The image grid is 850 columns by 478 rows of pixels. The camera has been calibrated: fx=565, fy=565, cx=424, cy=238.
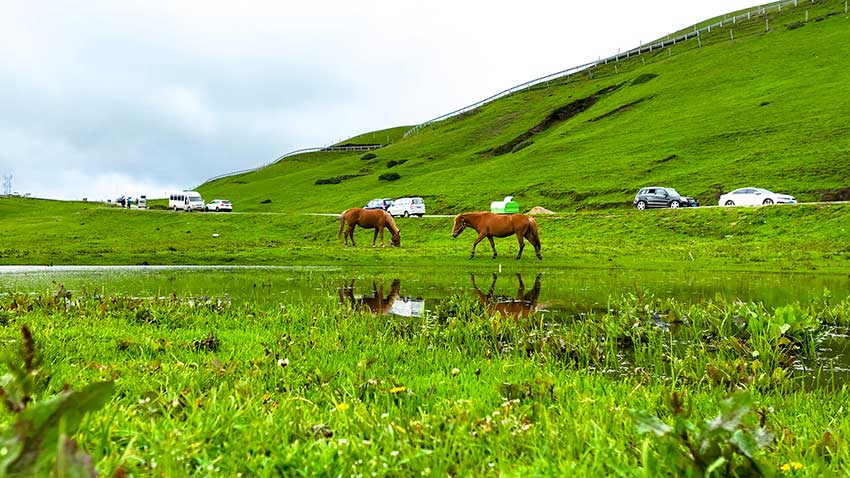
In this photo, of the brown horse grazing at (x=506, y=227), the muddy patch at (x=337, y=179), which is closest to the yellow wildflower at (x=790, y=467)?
the brown horse grazing at (x=506, y=227)

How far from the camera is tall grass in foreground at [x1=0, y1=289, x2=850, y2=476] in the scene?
291cm

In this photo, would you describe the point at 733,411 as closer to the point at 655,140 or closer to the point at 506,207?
the point at 506,207

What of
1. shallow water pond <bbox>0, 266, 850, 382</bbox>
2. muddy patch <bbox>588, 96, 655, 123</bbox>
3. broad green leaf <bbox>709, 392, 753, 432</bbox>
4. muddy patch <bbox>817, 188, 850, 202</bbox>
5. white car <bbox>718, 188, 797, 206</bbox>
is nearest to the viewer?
broad green leaf <bbox>709, 392, 753, 432</bbox>

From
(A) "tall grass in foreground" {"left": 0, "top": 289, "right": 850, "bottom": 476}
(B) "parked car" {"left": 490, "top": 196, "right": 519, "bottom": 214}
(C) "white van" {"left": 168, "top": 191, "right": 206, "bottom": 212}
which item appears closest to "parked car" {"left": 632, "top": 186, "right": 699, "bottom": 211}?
(B) "parked car" {"left": 490, "top": 196, "right": 519, "bottom": 214}

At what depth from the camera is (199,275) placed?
757 inches

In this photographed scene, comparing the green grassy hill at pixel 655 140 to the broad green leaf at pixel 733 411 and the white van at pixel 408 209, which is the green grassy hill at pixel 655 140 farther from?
the broad green leaf at pixel 733 411

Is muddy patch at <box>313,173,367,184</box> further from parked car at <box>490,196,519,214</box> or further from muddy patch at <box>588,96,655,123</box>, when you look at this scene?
parked car at <box>490,196,519,214</box>

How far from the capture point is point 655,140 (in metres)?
67.9

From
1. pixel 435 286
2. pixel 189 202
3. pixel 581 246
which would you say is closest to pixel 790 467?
pixel 435 286

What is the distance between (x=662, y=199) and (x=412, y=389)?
145 ft

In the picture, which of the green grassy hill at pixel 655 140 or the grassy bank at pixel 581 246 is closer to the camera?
the grassy bank at pixel 581 246

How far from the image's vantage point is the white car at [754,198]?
133 feet

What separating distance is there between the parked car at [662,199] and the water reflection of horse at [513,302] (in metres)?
31.9

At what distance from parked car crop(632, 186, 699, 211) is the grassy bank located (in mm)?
6065
